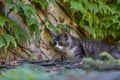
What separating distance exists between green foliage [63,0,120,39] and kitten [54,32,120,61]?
509 mm

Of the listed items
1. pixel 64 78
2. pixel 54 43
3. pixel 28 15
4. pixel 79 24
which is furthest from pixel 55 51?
pixel 64 78

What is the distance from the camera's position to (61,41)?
679 centimetres

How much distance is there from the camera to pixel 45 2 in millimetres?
6527

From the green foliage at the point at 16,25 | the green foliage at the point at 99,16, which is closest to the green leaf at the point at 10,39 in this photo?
the green foliage at the point at 16,25

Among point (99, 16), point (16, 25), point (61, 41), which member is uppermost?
point (99, 16)

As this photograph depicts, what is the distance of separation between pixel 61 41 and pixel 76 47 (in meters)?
0.31

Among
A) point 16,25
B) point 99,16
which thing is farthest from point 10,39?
point 99,16

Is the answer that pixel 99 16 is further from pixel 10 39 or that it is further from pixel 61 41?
pixel 10 39

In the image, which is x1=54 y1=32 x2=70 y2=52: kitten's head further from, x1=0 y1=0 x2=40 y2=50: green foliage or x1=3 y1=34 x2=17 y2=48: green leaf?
x1=3 y1=34 x2=17 y2=48: green leaf

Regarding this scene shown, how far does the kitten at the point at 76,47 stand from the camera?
258 inches

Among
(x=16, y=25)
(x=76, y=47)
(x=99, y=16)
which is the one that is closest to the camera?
(x=16, y=25)

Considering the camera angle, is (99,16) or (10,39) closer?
(10,39)

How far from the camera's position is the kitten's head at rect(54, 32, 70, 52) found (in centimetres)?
673

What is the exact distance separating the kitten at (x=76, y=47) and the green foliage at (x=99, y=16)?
1.67ft
